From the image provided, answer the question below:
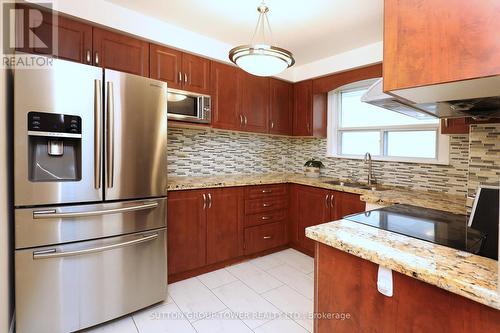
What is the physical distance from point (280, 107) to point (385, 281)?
9.11 ft

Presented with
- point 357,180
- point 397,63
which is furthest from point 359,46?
point 397,63

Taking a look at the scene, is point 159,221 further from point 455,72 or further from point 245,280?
point 455,72

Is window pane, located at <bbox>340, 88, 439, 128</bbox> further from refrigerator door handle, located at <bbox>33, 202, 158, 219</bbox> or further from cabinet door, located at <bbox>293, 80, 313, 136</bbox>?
refrigerator door handle, located at <bbox>33, 202, 158, 219</bbox>

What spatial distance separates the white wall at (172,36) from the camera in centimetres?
199

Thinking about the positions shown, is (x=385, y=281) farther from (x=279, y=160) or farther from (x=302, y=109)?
(x=279, y=160)

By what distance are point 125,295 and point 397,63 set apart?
2077 millimetres

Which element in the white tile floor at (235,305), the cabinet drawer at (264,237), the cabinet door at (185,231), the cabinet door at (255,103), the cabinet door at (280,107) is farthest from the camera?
the cabinet door at (280,107)

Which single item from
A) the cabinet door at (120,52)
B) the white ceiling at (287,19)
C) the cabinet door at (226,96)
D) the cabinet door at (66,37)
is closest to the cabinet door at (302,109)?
the white ceiling at (287,19)

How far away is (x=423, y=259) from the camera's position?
798 mm

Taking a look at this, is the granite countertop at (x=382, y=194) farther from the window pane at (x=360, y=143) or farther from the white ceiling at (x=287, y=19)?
the white ceiling at (x=287, y=19)

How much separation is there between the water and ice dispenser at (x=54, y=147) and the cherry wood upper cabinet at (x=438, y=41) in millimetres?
1737

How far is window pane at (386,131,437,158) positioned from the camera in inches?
102

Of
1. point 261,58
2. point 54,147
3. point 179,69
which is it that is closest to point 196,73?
point 179,69

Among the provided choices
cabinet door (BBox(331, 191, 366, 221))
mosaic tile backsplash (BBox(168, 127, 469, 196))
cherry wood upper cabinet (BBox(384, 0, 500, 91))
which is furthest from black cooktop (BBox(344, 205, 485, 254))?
mosaic tile backsplash (BBox(168, 127, 469, 196))
